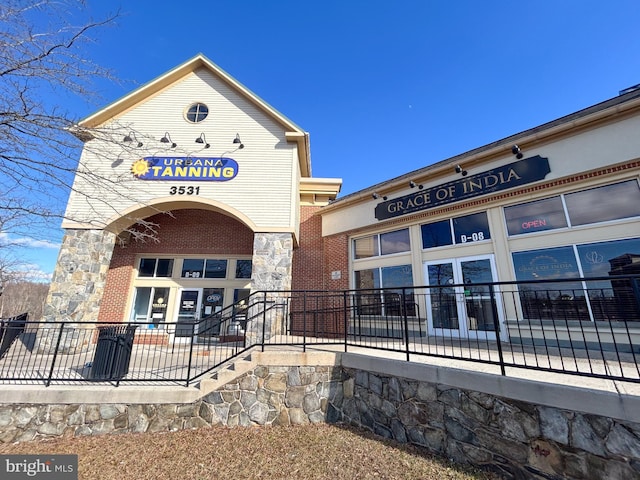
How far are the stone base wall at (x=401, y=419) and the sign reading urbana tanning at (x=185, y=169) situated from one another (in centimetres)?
735

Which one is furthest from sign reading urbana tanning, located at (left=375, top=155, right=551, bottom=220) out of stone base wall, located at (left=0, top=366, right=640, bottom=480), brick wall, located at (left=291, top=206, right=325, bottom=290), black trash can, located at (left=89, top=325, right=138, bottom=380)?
black trash can, located at (left=89, top=325, right=138, bottom=380)

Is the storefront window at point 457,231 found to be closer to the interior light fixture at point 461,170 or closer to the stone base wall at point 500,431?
the interior light fixture at point 461,170

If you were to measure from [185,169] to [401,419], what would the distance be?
33.8 feet

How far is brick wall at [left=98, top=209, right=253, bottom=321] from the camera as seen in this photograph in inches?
453

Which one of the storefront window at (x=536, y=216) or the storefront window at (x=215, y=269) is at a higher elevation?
the storefront window at (x=536, y=216)

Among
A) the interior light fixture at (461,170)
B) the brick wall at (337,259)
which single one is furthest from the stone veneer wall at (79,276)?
the interior light fixture at (461,170)

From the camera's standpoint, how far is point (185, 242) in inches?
473

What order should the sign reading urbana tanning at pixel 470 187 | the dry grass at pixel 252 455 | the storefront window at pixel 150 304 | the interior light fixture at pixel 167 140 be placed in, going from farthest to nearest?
1. the storefront window at pixel 150 304
2. the interior light fixture at pixel 167 140
3. the sign reading urbana tanning at pixel 470 187
4. the dry grass at pixel 252 455

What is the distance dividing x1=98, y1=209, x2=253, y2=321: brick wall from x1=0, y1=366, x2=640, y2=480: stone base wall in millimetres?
6910

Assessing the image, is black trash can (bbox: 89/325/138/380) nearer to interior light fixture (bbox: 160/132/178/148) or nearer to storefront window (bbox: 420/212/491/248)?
interior light fixture (bbox: 160/132/178/148)

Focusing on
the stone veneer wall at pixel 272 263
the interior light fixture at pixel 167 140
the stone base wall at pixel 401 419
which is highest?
the interior light fixture at pixel 167 140

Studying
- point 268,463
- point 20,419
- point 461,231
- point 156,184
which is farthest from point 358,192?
point 20,419

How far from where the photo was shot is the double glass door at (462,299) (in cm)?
708

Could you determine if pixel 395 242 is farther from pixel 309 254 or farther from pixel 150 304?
pixel 150 304
